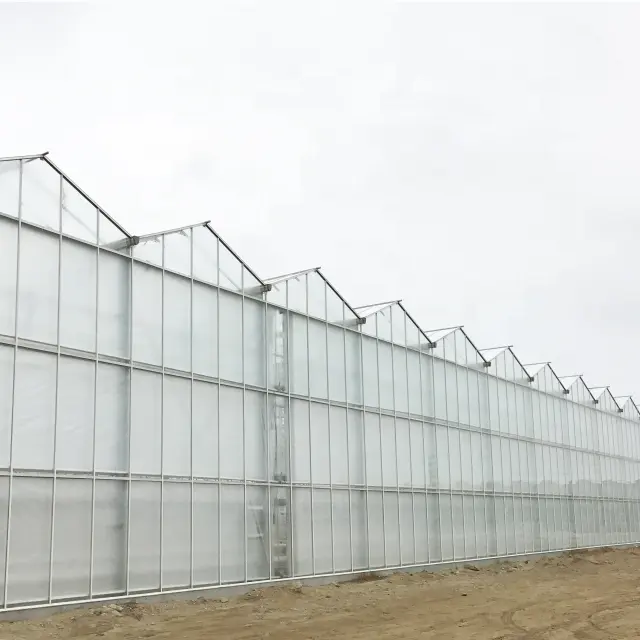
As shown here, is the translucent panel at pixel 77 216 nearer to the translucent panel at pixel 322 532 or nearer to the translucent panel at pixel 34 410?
the translucent panel at pixel 34 410

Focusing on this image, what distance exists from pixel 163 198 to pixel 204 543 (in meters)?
20.1

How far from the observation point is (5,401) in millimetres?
16156

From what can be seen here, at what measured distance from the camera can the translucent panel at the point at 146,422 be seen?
19.0 meters

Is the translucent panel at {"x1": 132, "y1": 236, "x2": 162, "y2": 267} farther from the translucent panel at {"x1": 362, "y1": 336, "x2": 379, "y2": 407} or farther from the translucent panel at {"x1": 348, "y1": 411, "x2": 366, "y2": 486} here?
the translucent panel at {"x1": 362, "y1": 336, "x2": 379, "y2": 407}

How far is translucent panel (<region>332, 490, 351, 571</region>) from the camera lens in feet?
81.6

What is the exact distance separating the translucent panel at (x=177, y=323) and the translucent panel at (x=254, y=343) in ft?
6.94

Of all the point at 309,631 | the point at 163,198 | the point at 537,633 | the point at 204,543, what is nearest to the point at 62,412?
the point at 204,543

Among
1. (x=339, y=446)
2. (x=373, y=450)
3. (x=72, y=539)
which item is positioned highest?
(x=339, y=446)

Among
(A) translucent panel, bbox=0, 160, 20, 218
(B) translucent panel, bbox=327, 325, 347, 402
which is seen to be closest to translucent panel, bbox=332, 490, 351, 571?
(B) translucent panel, bbox=327, 325, 347, 402

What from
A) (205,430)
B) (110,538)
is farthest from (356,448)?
(110,538)

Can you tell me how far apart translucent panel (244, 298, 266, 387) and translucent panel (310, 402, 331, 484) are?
2.64 metres

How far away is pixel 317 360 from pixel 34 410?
10.6 m

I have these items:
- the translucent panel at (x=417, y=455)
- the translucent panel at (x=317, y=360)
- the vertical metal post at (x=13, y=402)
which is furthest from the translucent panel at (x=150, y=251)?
the translucent panel at (x=417, y=455)

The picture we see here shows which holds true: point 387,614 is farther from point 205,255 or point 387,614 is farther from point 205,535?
point 205,255
